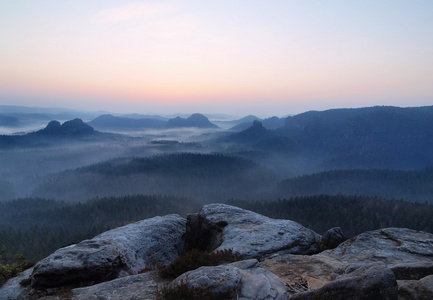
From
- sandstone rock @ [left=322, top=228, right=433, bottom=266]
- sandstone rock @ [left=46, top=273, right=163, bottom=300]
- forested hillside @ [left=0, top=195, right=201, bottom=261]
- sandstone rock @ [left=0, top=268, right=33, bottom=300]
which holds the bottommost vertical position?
forested hillside @ [left=0, top=195, right=201, bottom=261]

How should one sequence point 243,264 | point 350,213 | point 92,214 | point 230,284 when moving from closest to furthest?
point 230,284 < point 243,264 < point 350,213 < point 92,214

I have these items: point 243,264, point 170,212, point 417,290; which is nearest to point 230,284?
point 243,264

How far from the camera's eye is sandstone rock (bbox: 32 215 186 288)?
17312 millimetres

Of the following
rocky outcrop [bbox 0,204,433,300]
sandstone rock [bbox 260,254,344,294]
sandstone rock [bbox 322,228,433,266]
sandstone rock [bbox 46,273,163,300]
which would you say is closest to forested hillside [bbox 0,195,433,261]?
rocky outcrop [bbox 0,204,433,300]

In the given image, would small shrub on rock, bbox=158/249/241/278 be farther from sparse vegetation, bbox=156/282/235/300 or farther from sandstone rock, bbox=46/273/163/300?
sparse vegetation, bbox=156/282/235/300

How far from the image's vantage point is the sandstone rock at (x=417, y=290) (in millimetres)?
10406

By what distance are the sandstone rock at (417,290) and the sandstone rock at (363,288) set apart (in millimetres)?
860

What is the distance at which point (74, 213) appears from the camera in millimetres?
154625

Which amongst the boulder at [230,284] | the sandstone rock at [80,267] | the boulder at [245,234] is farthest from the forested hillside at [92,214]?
the boulder at [230,284]

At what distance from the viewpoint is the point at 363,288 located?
10227 millimetres

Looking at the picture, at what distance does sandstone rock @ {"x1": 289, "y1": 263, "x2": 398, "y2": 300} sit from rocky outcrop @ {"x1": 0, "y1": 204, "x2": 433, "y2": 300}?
0.11 ft

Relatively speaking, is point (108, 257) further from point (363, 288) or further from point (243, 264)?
point (363, 288)

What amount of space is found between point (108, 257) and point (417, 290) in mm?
18322

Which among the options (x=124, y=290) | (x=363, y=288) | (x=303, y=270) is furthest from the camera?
(x=303, y=270)
